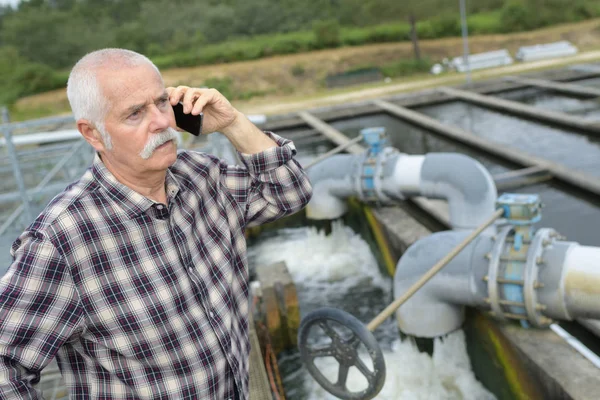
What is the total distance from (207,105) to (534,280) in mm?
2984

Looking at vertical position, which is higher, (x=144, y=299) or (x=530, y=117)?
A: (x=144, y=299)

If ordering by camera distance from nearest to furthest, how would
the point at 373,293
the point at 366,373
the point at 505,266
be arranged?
the point at 366,373
the point at 505,266
the point at 373,293

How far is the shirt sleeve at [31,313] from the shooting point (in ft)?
4.64

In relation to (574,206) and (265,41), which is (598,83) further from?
(265,41)

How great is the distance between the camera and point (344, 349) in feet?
12.5

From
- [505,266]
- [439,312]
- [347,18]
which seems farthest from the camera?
[347,18]

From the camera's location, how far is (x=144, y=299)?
1.62 m

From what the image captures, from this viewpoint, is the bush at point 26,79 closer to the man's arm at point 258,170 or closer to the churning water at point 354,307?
the churning water at point 354,307

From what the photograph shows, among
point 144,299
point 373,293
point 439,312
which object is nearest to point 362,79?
point 373,293

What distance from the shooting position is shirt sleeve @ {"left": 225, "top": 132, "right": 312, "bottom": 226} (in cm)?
197

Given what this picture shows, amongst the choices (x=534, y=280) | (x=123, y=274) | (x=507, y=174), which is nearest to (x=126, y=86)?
(x=123, y=274)

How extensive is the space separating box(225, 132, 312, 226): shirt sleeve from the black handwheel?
163 centimetres

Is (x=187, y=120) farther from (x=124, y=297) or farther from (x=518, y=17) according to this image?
(x=518, y=17)

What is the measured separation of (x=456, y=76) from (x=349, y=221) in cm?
1519
